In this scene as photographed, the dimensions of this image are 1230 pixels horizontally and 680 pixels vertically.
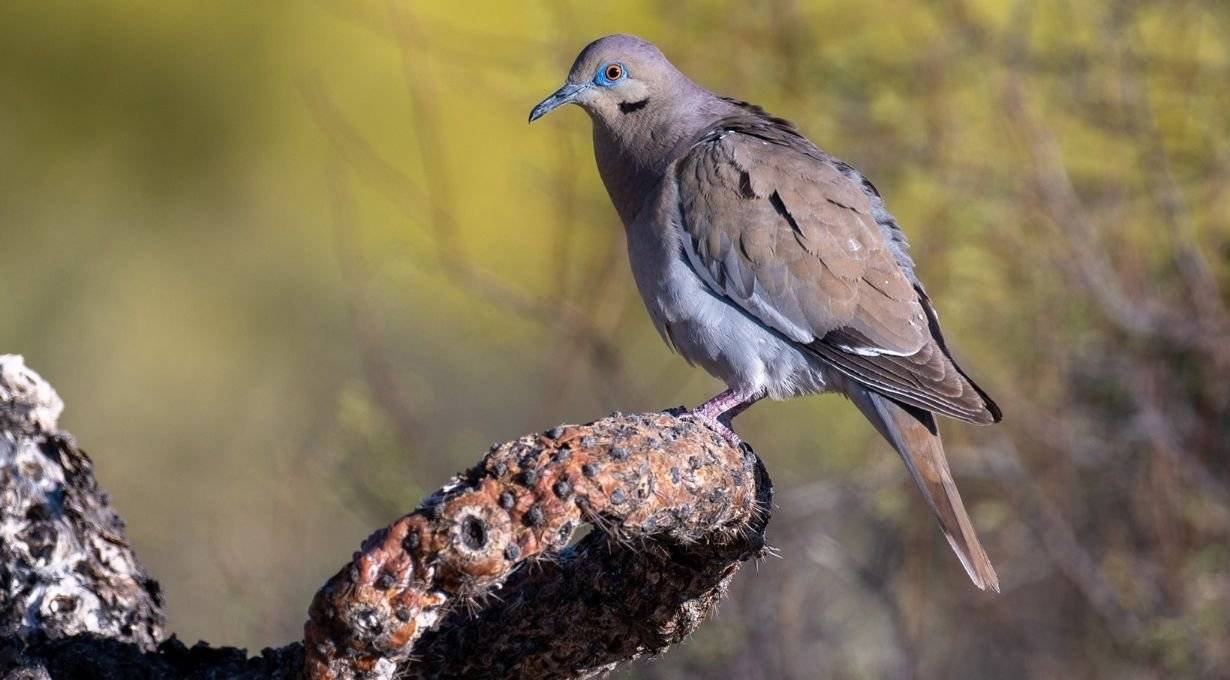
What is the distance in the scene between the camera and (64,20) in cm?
1345

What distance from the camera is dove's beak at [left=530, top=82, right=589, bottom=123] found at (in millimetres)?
4996

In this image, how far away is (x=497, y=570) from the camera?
9.47 feet

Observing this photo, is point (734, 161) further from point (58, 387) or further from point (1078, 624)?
point (58, 387)

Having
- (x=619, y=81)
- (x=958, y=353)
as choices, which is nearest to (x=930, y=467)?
(x=619, y=81)

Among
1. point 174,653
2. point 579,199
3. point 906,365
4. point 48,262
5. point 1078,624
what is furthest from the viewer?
point 48,262

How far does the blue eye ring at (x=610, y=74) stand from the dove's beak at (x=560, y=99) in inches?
2.0

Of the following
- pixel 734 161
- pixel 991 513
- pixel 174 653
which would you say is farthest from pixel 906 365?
pixel 991 513

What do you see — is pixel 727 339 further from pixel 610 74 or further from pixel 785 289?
pixel 610 74

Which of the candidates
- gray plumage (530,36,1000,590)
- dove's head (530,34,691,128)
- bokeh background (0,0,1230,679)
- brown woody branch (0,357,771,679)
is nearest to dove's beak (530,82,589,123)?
dove's head (530,34,691,128)

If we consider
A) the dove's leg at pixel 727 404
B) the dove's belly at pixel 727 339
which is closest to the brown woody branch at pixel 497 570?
the dove's leg at pixel 727 404

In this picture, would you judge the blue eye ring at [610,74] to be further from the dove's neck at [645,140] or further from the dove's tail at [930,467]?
the dove's tail at [930,467]

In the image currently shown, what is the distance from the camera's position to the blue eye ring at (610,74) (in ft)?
16.8

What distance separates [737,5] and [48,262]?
23.5 feet

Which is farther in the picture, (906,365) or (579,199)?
(579,199)
